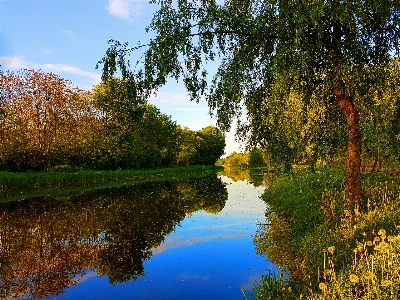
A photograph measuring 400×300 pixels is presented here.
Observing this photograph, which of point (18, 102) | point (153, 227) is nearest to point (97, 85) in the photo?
point (18, 102)

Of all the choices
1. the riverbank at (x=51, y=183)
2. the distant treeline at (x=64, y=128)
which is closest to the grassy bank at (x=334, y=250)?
the riverbank at (x=51, y=183)

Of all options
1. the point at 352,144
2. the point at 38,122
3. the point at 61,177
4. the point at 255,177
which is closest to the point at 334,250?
the point at 352,144

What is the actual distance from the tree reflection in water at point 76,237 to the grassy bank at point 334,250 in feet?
18.3

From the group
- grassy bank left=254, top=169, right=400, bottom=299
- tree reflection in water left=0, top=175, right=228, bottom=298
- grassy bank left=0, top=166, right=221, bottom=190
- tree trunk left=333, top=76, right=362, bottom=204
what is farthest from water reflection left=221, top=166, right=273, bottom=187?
tree trunk left=333, top=76, right=362, bottom=204

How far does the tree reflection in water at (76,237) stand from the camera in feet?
42.3

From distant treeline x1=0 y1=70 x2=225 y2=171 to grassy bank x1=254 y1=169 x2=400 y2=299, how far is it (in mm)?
40159

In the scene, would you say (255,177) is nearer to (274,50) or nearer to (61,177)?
(61,177)

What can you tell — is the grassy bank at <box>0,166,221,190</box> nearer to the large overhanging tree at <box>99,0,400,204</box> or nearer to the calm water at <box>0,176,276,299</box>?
the calm water at <box>0,176,276,299</box>

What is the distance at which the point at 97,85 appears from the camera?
2948 inches

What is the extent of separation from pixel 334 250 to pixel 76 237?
43.6 ft

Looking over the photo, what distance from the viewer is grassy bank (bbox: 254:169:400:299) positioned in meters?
7.54

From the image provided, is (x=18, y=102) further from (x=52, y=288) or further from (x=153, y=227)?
(x=52, y=288)

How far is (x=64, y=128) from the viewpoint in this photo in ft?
197

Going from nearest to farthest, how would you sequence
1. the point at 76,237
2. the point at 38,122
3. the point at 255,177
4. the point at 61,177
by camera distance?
the point at 76,237, the point at 61,177, the point at 38,122, the point at 255,177
